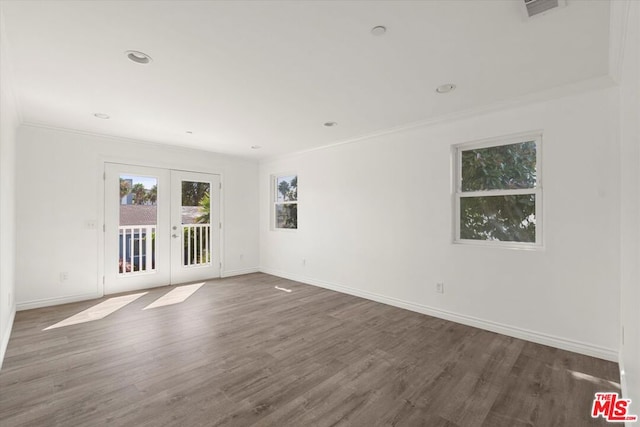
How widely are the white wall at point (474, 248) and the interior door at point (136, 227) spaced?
2404 millimetres

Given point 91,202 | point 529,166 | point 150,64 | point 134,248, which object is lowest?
point 134,248

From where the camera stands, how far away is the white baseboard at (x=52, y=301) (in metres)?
3.78

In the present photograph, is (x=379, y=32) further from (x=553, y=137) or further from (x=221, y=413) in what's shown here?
(x=221, y=413)

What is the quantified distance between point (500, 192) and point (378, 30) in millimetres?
2280

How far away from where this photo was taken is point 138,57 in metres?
2.20

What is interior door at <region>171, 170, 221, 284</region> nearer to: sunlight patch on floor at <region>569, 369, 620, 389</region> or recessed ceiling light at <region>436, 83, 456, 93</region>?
recessed ceiling light at <region>436, 83, 456, 93</region>

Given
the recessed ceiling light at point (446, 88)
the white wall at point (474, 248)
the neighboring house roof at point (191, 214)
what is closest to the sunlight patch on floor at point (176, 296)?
the neighboring house roof at point (191, 214)

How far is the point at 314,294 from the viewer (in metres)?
4.55

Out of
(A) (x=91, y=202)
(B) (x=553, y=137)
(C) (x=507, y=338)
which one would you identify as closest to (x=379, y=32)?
(B) (x=553, y=137)

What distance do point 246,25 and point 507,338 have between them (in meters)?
3.58

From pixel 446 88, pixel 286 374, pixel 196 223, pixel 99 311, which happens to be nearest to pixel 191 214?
pixel 196 223

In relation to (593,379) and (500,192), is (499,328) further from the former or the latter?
(500,192)

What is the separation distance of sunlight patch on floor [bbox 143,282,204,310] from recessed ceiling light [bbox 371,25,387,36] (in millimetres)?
4064

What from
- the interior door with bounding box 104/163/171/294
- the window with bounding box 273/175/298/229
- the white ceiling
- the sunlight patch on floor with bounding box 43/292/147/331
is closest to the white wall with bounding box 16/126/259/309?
the interior door with bounding box 104/163/171/294
